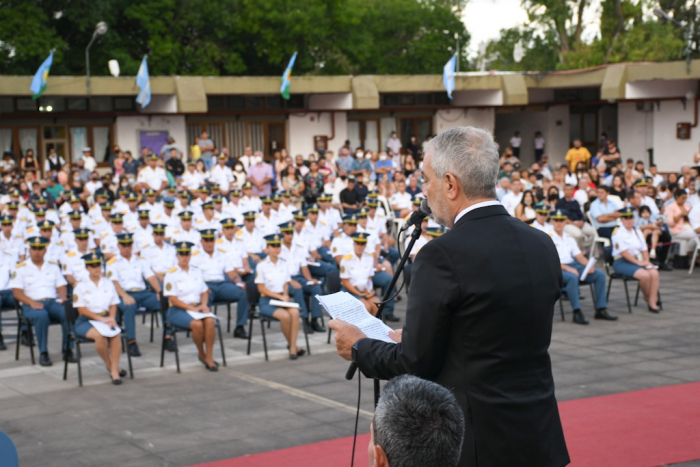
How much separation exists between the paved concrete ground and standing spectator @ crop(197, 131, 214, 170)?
39.7 feet

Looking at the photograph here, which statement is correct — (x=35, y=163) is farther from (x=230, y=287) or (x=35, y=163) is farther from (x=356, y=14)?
(x=356, y=14)

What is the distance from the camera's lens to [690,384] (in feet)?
27.6

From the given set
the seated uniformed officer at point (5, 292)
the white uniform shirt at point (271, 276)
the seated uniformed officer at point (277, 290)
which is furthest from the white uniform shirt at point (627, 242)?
the seated uniformed officer at point (5, 292)

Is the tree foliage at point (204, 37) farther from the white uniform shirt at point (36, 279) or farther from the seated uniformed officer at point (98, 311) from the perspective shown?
the seated uniformed officer at point (98, 311)

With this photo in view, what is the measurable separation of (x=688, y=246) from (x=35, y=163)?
14.5 meters

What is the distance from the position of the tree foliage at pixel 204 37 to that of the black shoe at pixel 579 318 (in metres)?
25.4

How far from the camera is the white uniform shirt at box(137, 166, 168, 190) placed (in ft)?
64.6

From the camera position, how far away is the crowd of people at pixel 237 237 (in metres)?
10.3

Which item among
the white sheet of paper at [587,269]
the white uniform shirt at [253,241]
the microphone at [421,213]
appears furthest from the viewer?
the white uniform shirt at [253,241]

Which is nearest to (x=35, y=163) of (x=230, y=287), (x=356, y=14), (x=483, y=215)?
(x=230, y=287)

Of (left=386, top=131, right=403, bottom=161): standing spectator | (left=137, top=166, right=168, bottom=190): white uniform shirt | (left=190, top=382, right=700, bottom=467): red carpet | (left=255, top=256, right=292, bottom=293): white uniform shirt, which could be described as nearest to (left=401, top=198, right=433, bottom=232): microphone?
(left=190, top=382, right=700, bottom=467): red carpet

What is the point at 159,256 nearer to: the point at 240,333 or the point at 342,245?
the point at 240,333

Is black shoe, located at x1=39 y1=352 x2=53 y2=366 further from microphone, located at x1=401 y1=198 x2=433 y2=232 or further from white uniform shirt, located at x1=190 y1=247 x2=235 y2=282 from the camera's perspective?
microphone, located at x1=401 y1=198 x2=433 y2=232

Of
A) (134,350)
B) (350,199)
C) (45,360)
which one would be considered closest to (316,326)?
(134,350)
